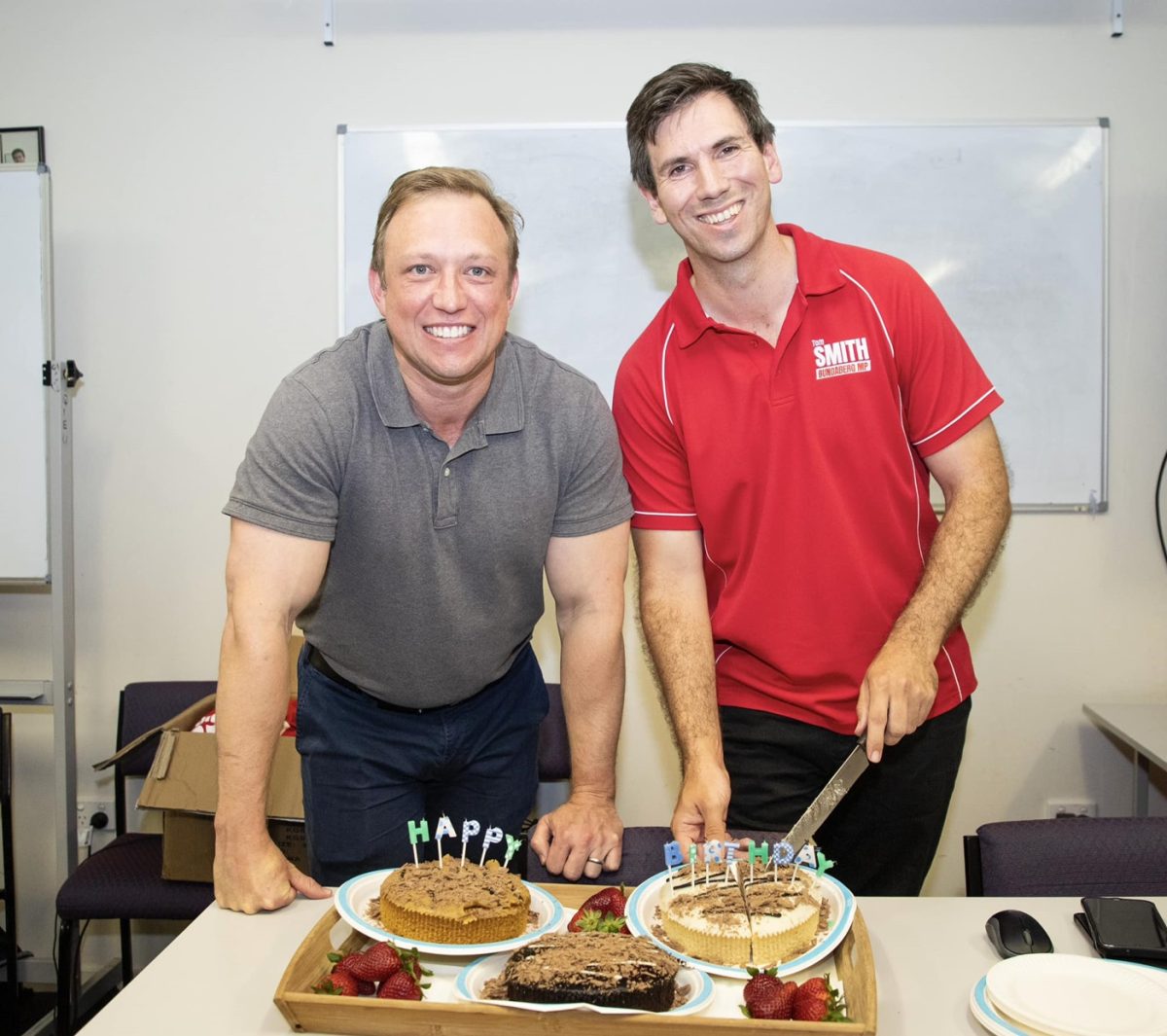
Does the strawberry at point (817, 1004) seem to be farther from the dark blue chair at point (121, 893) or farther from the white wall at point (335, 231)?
the white wall at point (335, 231)

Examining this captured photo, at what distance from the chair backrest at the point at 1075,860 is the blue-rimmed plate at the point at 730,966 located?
399 mm

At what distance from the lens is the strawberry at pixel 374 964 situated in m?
1.24

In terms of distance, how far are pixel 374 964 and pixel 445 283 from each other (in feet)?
3.12

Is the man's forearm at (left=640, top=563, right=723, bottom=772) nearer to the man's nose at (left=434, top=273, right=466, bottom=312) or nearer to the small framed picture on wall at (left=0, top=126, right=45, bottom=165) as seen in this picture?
the man's nose at (left=434, top=273, right=466, bottom=312)

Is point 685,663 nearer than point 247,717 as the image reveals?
No

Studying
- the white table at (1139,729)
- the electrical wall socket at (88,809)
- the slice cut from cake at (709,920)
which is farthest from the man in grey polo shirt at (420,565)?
the electrical wall socket at (88,809)

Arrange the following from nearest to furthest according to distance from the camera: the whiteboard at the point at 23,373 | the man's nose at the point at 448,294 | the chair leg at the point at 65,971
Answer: the man's nose at the point at 448,294, the chair leg at the point at 65,971, the whiteboard at the point at 23,373

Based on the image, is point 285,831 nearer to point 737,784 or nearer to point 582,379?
point 737,784

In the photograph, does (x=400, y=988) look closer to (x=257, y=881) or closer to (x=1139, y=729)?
(x=257, y=881)

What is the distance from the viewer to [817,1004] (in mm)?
1163

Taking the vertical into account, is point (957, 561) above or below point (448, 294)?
below

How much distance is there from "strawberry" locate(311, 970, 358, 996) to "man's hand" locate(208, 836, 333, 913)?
28 cm

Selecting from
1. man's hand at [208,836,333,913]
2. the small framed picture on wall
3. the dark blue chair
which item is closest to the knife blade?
man's hand at [208,836,333,913]

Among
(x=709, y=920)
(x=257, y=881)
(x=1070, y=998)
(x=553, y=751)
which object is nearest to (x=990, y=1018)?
(x=1070, y=998)
